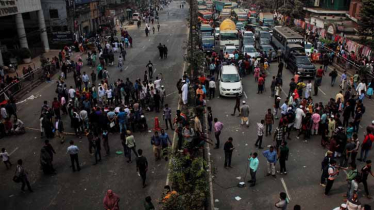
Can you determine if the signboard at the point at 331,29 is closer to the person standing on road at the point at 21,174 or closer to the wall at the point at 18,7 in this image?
the wall at the point at 18,7

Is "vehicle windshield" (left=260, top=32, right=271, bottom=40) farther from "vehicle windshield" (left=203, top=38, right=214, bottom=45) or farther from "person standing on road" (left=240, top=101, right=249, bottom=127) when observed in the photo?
"person standing on road" (left=240, top=101, right=249, bottom=127)

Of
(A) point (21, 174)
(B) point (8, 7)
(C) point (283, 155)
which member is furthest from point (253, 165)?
(B) point (8, 7)

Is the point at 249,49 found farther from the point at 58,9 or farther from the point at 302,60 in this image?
the point at 58,9

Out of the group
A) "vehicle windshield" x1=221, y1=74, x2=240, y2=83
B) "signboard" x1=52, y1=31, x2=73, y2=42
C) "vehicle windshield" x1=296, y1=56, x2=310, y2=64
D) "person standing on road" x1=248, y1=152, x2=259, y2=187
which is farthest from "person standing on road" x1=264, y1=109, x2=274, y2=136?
"signboard" x1=52, y1=31, x2=73, y2=42

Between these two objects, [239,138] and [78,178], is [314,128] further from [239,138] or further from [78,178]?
[78,178]

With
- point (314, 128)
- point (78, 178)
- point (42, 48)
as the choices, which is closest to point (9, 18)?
point (42, 48)

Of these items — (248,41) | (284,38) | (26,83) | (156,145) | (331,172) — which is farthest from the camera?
(248,41)

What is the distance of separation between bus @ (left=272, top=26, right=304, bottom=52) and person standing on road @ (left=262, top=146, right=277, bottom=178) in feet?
64.4

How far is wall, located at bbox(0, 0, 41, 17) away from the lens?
2889cm

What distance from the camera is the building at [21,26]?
30456 mm

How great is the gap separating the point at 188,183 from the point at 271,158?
3.84 meters

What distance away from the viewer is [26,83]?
2450 cm

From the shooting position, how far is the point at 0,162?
13930 millimetres

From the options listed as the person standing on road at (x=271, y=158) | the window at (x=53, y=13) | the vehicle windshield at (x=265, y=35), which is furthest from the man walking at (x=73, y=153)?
the window at (x=53, y=13)
